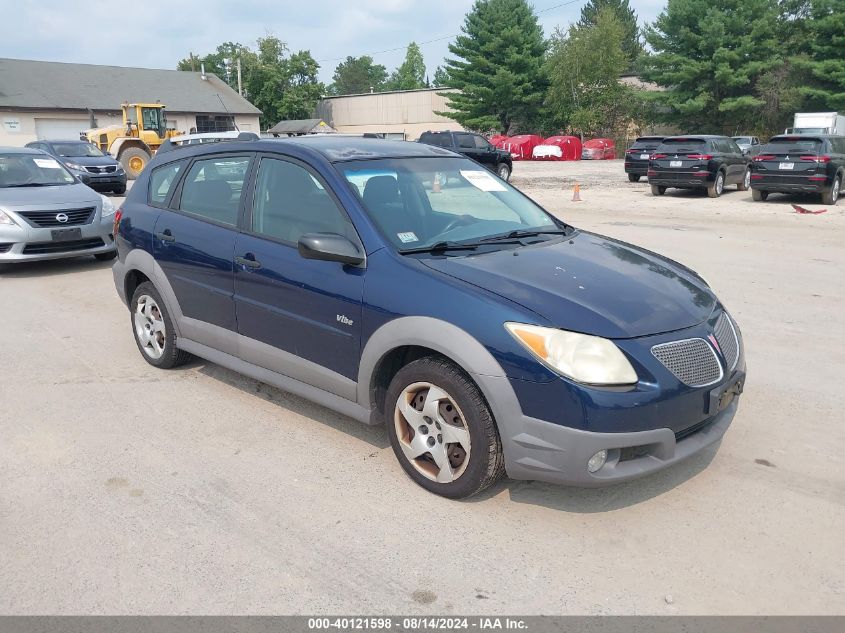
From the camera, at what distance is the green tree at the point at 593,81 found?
51625mm

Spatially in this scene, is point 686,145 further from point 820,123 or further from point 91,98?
point 91,98

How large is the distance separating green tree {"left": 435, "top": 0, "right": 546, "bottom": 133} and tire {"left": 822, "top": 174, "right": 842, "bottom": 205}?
39545 mm

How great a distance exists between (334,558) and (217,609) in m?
0.53

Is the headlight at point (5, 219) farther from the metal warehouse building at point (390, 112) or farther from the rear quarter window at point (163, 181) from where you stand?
the metal warehouse building at point (390, 112)

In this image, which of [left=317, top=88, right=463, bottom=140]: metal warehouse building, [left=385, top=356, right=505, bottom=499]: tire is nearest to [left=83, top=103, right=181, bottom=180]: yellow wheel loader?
[left=385, top=356, right=505, bottom=499]: tire

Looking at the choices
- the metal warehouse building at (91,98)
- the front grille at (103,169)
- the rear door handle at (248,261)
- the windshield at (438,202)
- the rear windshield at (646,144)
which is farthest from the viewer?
the metal warehouse building at (91,98)

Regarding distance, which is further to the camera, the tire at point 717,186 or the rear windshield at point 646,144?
the rear windshield at point 646,144

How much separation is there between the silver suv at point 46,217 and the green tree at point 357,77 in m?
133

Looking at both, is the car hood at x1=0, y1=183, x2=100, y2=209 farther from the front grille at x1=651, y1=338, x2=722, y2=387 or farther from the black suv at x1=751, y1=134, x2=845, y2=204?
the black suv at x1=751, y1=134, x2=845, y2=204

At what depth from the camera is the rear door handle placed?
433 centimetres

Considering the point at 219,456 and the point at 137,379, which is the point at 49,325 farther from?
the point at 219,456

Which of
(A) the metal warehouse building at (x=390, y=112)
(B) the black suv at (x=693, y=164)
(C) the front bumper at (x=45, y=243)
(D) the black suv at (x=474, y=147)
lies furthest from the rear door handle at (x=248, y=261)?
(A) the metal warehouse building at (x=390, y=112)

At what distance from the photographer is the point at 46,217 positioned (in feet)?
29.9

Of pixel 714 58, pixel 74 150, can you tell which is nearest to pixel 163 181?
pixel 74 150
